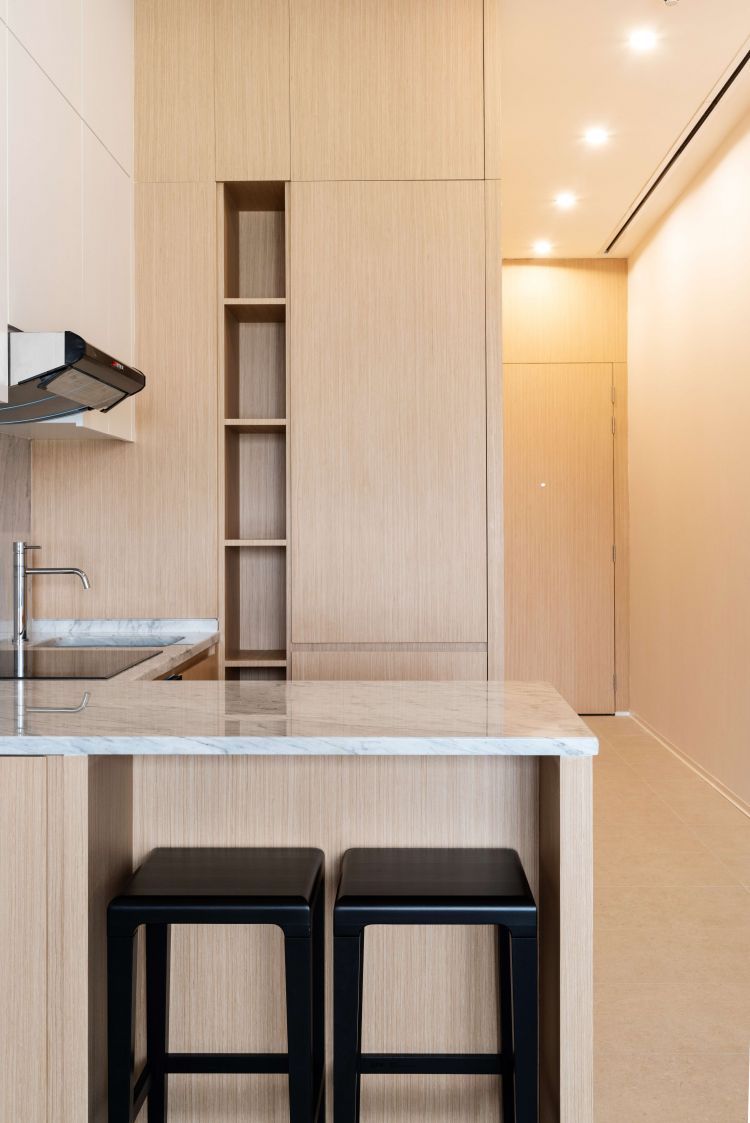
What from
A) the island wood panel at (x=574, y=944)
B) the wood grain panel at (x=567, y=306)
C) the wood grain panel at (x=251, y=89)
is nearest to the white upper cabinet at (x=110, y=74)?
the wood grain panel at (x=251, y=89)

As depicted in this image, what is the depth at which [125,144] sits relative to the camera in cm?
319

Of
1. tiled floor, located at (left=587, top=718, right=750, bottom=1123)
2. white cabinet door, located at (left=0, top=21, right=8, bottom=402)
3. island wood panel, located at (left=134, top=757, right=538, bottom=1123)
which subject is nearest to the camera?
island wood panel, located at (left=134, top=757, right=538, bottom=1123)

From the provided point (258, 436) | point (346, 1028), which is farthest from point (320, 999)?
point (258, 436)

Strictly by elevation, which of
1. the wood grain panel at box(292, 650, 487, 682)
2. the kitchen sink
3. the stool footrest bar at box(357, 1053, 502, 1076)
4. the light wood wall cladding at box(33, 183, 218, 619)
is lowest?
the stool footrest bar at box(357, 1053, 502, 1076)

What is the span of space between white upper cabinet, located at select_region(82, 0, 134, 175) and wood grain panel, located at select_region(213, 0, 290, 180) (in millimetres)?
300

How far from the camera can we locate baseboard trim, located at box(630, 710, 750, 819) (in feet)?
14.3

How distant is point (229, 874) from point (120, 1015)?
28 cm

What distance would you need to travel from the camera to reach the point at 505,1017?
1779 millimetres

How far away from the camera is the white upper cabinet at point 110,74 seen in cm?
287

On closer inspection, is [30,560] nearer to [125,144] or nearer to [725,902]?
[125,144]

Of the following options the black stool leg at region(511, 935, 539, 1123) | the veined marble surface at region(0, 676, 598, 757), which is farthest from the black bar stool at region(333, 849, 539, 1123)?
the veined marble surface at region(0, 676, 598, 757)

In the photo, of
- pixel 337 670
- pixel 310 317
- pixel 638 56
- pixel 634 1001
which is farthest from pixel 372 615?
pixel 638 56

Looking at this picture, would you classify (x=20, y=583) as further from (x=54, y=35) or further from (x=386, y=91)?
(x=386, y=91)

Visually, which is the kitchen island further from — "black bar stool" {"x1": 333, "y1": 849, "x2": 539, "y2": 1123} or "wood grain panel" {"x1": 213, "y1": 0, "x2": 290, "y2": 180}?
"wood grain panel" {"x1": 213, "y1": 0, "x2": 290, "y2": 180}
